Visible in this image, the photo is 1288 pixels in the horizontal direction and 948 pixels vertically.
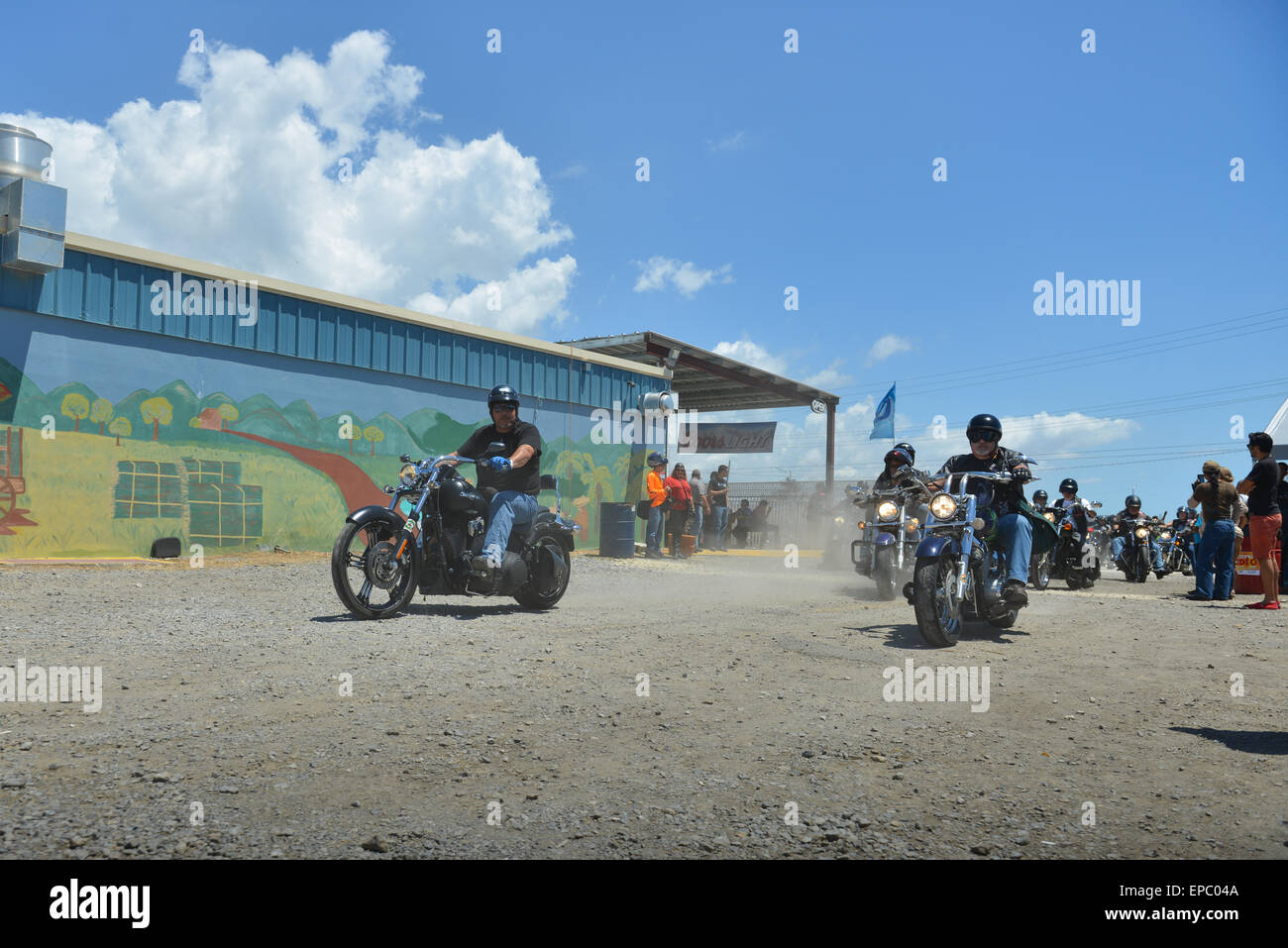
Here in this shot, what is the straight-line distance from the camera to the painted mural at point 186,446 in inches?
486

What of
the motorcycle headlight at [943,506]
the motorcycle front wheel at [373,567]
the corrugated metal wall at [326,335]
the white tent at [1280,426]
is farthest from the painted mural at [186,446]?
the white tent at [1280,426]

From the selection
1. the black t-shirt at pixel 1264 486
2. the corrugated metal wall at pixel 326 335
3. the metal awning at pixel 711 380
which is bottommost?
the black t-shirt at pixel 1264 486

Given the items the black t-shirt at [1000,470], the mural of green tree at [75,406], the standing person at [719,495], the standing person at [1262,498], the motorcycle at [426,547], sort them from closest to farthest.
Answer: the motorcycle at [426,547] < the black t-shirt at [1000,470] < the standing person at [1262,498] < the mural of green tree at [75,406] < the standing person at [719,495]

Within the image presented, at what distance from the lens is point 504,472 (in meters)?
8.27

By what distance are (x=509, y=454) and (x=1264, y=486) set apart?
8786 mm

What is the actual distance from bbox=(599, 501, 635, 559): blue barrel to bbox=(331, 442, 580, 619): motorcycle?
813 centimetres

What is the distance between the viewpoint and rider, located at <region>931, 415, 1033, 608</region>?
7508 millimetres

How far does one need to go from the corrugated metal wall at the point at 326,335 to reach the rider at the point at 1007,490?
36.7ft

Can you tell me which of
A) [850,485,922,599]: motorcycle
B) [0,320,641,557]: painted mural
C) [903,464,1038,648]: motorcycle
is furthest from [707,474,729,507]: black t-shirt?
[903,464,1038,648]: motorcycle

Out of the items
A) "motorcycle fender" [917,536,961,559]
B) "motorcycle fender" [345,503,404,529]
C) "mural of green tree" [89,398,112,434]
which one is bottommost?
"motorcycle fender" [917,536,961,559]

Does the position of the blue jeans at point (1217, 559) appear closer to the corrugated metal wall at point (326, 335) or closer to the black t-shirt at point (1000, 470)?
the black t-shirt at point (1000, 470)

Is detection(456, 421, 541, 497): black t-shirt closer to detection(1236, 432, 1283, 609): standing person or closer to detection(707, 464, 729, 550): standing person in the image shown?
detection(1236, 432, 1283, 609): standing person
